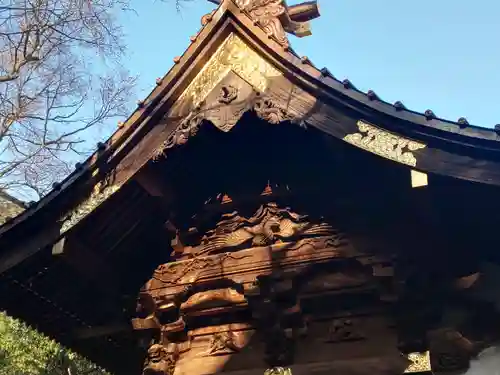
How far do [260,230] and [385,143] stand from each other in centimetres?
148

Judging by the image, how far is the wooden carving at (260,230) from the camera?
559cm

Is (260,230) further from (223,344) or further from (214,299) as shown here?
(223,344)

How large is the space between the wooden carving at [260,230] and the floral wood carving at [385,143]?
2.87 ft

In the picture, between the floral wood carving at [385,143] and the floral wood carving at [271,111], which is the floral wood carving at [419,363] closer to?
the floral wood carving at [385,143]

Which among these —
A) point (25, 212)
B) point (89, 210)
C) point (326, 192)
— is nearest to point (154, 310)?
point (89, 210)

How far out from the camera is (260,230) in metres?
5.79

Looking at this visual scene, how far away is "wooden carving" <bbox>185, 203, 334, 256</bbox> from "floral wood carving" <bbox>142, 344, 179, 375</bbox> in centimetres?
93

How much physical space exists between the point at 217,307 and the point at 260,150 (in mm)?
1564

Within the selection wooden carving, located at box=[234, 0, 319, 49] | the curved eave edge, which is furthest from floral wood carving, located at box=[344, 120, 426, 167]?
the curved eave edge

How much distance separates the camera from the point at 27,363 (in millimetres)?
15461

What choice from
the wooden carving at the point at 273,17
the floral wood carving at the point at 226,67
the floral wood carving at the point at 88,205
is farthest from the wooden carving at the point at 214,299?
the wooden carving at the point at 273,17

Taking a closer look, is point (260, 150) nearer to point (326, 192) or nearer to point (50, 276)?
point (326, 192)

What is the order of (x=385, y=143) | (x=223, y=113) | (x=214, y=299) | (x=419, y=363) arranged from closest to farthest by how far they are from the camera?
(x=419, y=363) < (x=385, y=143) < (x=214, y=299) < (x=223, y=113)

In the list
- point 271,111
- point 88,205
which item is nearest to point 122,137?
point 88,205
